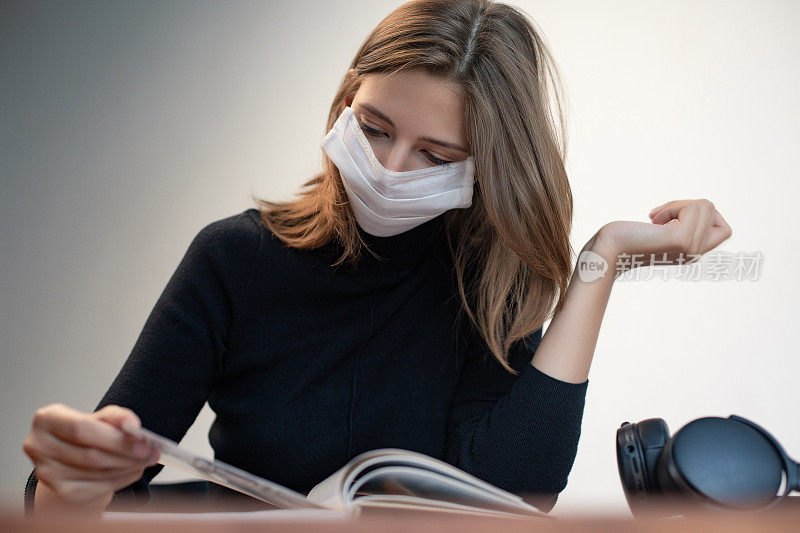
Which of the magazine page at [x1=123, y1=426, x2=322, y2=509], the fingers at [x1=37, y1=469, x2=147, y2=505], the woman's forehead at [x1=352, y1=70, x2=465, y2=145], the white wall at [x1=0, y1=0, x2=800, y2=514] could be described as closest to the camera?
the magazine page at [x1=123, y1=426, x2=322, y2=509]

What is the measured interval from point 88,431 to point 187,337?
Result: 0.40 meters

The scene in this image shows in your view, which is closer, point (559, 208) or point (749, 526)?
point (749, 526)

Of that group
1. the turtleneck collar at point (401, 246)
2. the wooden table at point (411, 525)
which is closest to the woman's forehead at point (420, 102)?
the turtleneck collar at point (401, 246)

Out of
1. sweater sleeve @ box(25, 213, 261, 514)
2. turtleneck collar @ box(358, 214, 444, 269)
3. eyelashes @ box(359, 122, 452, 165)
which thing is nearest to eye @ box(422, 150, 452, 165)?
eyelashes @ box(359, 122, 452, 165)

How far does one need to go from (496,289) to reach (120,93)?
4.02 ft

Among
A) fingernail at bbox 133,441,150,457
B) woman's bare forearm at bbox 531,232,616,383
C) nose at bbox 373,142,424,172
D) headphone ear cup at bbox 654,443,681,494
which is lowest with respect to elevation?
fingernail at bbox 133,441,150,457

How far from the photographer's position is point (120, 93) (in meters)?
1.67

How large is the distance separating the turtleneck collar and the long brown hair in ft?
0.07

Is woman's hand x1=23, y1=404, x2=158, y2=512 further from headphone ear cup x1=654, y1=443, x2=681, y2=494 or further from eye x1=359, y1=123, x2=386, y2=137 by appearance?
eye x1=359, y1=123, x2=386, y2=137

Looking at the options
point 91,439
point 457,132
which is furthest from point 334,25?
point 91,439

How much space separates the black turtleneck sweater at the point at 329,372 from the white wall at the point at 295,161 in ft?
2.52

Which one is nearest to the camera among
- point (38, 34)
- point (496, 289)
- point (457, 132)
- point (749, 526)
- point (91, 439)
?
point (749, 526)

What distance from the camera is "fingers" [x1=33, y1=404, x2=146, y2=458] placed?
419mm

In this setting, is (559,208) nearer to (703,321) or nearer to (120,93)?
(703,321)
